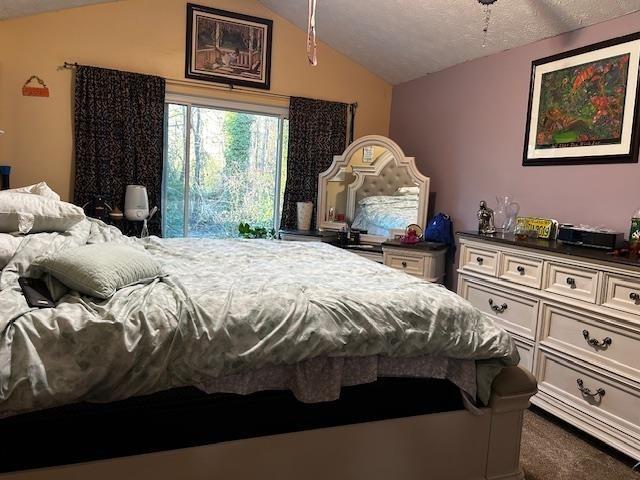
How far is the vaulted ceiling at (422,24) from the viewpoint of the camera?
2.94 m

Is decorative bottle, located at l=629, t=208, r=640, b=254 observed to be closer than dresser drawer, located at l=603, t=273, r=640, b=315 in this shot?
No

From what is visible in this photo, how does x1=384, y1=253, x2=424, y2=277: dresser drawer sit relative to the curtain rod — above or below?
below

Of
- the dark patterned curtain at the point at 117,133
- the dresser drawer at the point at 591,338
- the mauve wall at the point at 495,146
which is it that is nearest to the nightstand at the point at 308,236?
the mauve wall at the point at 495,146

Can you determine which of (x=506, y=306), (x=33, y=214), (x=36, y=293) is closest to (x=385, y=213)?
(x=506, y=306)

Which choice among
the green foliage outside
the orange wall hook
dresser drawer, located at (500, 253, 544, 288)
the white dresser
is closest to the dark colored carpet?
the white dresser

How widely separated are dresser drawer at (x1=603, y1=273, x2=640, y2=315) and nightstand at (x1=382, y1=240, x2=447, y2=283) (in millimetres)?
1627

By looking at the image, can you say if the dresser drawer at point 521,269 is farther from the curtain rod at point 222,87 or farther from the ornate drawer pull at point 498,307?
the curtain rod at point 222,87

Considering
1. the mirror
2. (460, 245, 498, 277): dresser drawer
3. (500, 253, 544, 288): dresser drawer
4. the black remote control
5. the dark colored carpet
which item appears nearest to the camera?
the black remote control

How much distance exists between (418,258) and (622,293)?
1.77m

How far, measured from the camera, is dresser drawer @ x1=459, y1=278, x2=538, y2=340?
270cm

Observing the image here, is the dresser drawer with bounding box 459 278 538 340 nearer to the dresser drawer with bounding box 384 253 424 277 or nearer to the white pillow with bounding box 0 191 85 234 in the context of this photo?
the dresser drawer with bounding box 384 253 424 277

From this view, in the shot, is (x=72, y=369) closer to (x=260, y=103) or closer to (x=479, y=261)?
(x=479, y=261)

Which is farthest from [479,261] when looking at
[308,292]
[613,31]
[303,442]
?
[303,442]

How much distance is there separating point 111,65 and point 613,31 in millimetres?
3766
